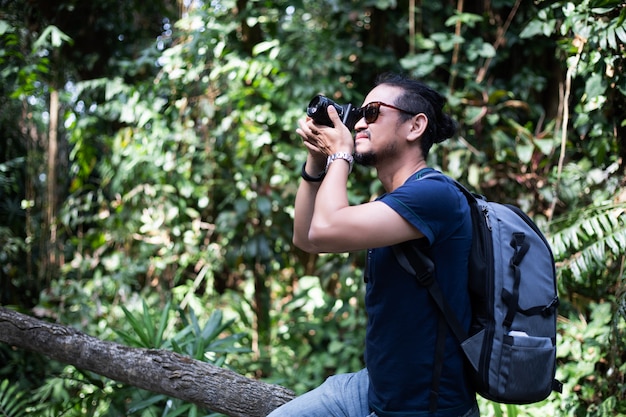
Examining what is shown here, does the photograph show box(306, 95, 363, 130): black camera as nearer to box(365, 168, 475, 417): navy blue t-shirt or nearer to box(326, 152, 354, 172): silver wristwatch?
box(326, 152, 354, 172): silver wristwatch

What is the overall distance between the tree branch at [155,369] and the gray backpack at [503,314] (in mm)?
888

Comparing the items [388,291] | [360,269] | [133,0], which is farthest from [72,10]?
[388,291]

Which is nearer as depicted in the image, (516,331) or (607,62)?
(516,331)

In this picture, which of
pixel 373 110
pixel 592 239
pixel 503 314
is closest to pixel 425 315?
pixel 503 314

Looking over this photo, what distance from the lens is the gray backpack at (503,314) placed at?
53.4 inches

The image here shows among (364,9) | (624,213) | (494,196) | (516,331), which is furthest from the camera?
(364,9)

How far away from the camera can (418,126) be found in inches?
61.6

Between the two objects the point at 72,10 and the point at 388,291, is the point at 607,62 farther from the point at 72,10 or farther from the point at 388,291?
Result: the point at 72,10

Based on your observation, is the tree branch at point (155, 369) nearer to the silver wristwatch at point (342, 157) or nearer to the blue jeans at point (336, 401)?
the blue jeans at point (336, 401)

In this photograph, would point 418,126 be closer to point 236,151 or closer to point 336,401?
point 336,401

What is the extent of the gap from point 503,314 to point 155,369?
1.48 meters

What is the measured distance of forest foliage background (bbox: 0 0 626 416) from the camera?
3852 millimetres

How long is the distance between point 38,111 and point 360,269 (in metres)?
3.46

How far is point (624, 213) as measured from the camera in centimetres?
264
